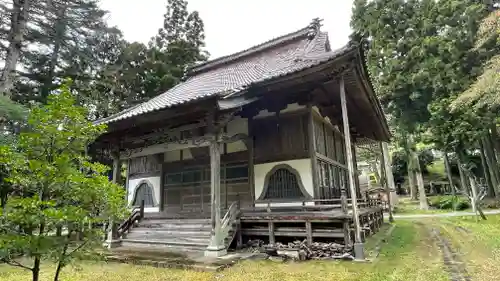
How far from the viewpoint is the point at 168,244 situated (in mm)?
8391

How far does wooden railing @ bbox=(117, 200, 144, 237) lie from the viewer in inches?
382

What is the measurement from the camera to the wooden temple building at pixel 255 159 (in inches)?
276

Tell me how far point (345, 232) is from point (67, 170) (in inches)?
227

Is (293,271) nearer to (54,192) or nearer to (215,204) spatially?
(215,204)

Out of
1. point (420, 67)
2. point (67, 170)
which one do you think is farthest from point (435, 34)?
point (67, 170)

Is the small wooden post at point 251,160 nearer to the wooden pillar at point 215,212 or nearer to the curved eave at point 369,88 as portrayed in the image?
the wooden pillar at point 215,212

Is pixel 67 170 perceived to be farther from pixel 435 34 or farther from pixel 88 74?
pixel 435 34

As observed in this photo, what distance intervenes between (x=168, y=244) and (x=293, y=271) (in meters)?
4.25

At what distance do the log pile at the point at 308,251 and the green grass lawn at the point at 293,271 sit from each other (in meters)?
0.34

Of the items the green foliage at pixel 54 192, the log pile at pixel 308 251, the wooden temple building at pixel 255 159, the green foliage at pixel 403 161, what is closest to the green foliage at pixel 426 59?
the green foliage at pixel 403 161

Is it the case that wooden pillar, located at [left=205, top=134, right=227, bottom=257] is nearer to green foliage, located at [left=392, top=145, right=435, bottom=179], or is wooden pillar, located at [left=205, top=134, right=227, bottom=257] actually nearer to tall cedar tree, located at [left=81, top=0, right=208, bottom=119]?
tall cedar tree, located at [left=81, top=0, right=208, bottom=119]

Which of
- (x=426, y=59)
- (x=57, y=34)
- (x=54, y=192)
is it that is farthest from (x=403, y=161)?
(x=54, y=192)

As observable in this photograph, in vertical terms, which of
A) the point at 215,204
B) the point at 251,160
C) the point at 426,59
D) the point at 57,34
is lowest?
the point at 215,204

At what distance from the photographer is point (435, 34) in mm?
20812
